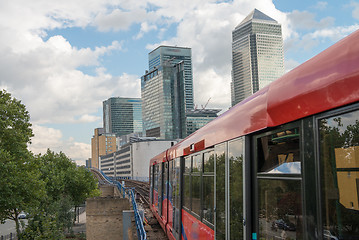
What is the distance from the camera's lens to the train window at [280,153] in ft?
11.3

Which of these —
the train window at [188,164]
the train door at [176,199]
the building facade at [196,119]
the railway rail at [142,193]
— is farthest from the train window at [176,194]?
the building facade at [196,119]

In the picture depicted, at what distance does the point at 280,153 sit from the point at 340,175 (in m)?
1.03

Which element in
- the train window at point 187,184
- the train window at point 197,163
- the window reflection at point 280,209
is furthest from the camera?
the train window at point 187,184

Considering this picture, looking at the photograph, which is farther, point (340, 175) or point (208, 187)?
point (208, 187)

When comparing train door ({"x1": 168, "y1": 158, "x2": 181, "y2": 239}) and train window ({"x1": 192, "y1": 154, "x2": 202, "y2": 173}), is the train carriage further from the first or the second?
train door ({"x1": 168, "y1": 158, "x2": 181, "y2": 239})

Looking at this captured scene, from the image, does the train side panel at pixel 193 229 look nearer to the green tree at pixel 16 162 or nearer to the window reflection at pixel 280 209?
the window reflection at pixel 280 209

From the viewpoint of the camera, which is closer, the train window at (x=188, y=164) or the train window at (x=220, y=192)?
the train window at (x=220, y=192)

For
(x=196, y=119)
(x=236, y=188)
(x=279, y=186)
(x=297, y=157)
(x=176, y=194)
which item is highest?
(x=196, y=119)

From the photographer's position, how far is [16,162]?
75.5ft

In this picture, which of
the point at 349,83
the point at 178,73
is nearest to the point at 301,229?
the point at 349,83

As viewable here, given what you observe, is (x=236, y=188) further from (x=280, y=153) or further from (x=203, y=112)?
(x=203, y=112)

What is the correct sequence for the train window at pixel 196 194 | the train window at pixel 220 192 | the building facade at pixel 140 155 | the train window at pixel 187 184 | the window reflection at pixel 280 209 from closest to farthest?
the window reflection at pixel 280 209
the train window at pixel 220 192
the train window at pixel 196 194
the train window at pixel 187 184
the building facade at pixel 140 155

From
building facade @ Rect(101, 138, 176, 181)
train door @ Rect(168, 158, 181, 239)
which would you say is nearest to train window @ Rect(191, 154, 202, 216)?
train door @ Rect(168, 158, 181, 239)

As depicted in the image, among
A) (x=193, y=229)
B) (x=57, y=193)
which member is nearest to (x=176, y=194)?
(x=193, y=229)
